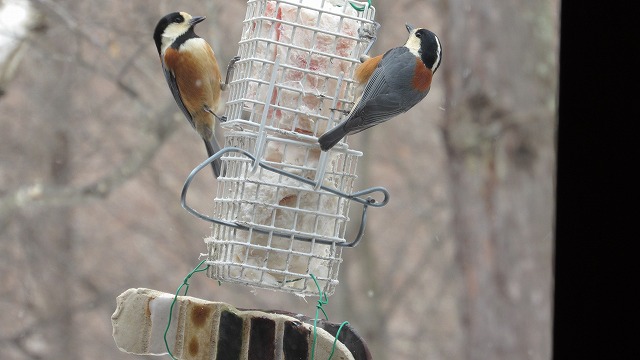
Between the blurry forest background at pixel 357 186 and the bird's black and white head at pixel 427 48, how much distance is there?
1137 millimetres

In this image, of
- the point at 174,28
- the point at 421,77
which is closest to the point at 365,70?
the point at 421,77

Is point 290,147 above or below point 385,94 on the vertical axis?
below

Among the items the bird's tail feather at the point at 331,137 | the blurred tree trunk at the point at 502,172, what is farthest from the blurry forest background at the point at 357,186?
the bird's tail feather at the point at 331,137

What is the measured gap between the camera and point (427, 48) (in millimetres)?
→ 3352

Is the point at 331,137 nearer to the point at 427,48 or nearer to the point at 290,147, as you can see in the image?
the point at 290,147

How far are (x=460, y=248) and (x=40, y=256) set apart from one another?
5.34 meters

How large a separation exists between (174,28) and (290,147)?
1.11 m

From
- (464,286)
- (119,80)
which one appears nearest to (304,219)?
(119,80)

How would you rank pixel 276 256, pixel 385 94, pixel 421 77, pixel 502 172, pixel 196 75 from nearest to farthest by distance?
pixel 276 256
pixel 385 94
pixel 421 77
pixel 196 75
pixel 502 172

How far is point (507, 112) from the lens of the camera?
652 centimetres

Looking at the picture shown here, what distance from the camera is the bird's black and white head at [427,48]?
3.33 meters

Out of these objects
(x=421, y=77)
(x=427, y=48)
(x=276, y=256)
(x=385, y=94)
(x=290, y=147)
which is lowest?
(x=276, y=256)

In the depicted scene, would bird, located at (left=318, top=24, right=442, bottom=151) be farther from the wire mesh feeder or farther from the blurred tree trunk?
the blurred tree trunk

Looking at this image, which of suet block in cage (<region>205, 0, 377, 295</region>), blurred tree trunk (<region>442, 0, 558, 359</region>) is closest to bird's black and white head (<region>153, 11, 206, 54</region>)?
suet block in cage (<region>205, 0, 377, 295</region>)
